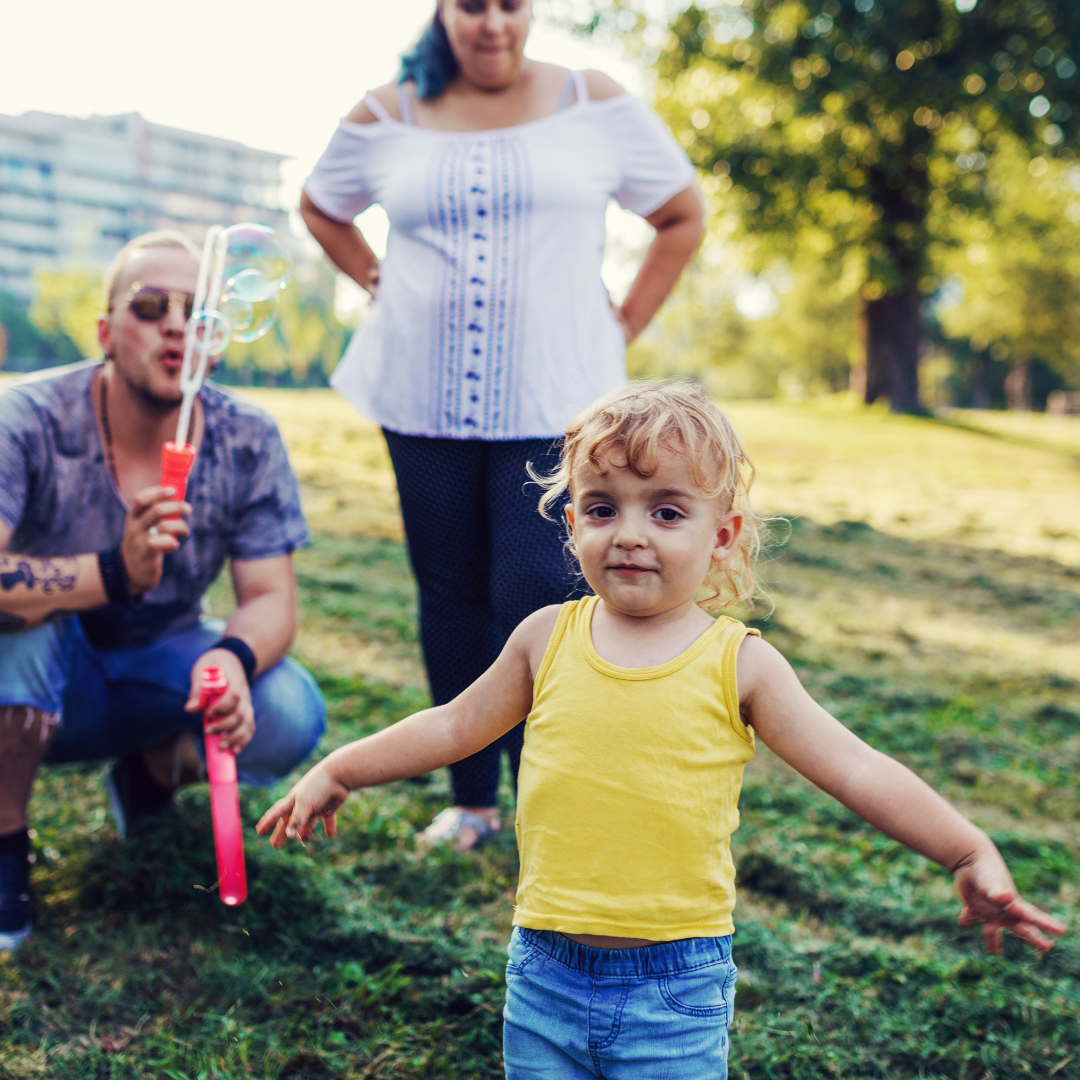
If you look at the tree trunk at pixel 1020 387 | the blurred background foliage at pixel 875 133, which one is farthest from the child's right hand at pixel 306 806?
the tree trunk at pixel 1020 387

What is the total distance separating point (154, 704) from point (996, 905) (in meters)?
1.92

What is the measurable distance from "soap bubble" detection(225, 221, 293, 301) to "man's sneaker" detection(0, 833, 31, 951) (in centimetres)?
131

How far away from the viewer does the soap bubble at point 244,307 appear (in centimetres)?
238

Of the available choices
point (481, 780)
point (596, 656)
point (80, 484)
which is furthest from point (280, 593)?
point (596, 656)

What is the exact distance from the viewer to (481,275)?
2.20 metres

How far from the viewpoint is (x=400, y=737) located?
5.05ft

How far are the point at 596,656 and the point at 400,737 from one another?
33cm

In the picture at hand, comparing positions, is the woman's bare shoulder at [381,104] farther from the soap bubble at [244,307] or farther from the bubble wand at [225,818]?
the bubble wand at [225,818]

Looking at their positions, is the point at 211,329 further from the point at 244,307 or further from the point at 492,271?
the point at 492,271

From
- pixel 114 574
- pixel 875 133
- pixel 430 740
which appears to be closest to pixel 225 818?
pixel 430 740

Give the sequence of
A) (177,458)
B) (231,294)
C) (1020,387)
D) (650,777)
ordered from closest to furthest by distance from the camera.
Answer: (650,777)
(177,458)
(231,294)
(1020,387)

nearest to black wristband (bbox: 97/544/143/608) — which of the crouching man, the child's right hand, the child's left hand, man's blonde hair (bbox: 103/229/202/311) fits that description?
the crouching man

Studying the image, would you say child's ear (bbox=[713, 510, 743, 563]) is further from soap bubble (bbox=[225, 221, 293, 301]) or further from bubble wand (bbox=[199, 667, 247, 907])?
soap bubble (bbox=[225, 221, 293, 301])

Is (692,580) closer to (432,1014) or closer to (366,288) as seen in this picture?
(432,1014)
